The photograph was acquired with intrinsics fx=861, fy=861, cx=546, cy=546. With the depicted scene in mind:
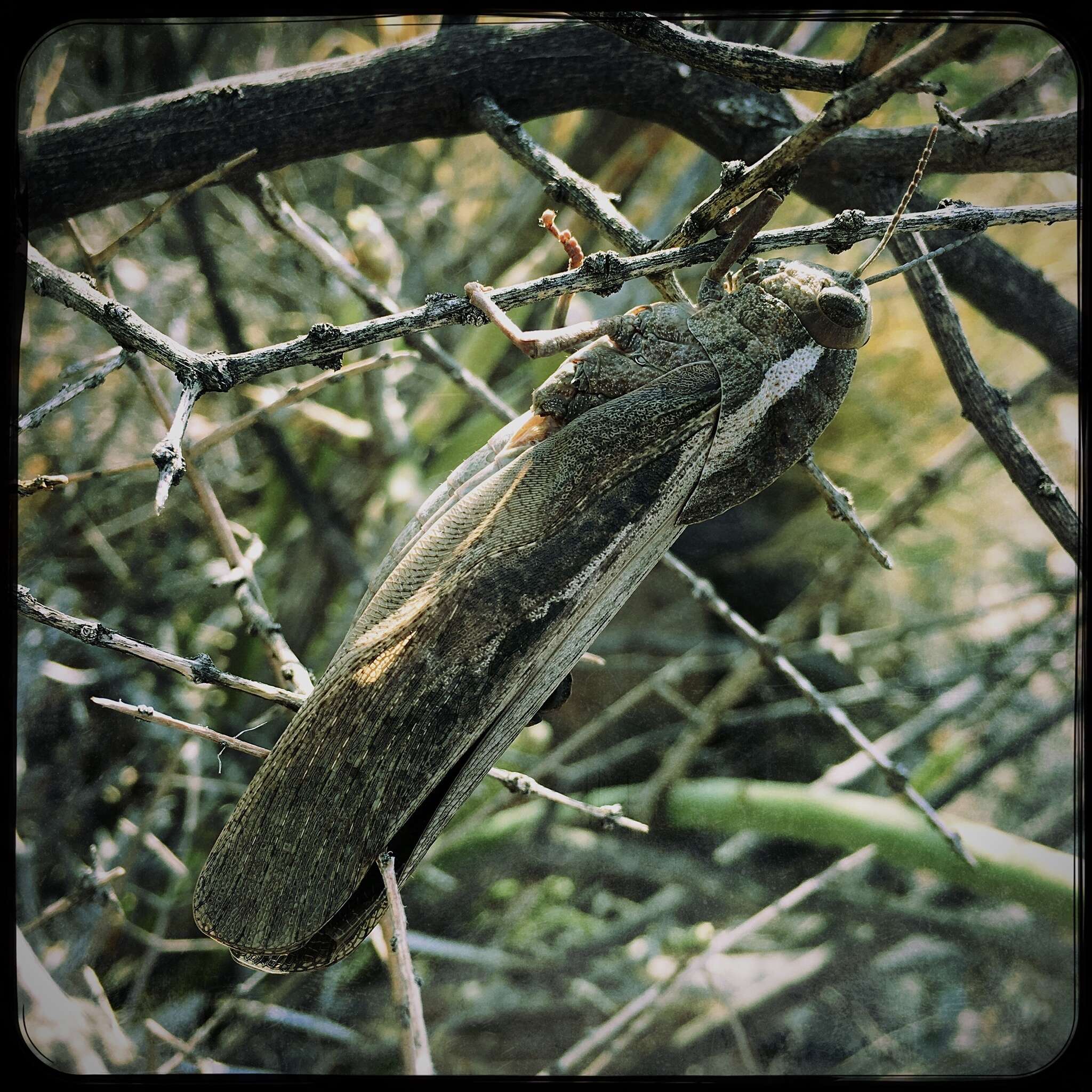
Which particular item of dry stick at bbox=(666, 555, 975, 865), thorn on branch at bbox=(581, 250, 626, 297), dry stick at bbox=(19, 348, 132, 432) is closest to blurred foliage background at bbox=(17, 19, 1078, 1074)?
dry stick at bbox=(666, 555, 975, 865)

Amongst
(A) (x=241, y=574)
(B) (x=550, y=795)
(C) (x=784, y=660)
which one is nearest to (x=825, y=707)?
(C) (x=784, y=660)

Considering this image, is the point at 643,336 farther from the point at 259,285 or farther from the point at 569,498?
the point at 259,285

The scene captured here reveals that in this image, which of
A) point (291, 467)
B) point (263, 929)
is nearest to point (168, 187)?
point (291, 467)

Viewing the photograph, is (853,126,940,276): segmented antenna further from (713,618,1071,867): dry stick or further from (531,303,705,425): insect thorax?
(713,618,1071,867): dry stick

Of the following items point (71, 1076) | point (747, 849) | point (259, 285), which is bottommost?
point (747, 849)

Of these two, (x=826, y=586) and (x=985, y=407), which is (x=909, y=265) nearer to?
(x=985, y=407)
